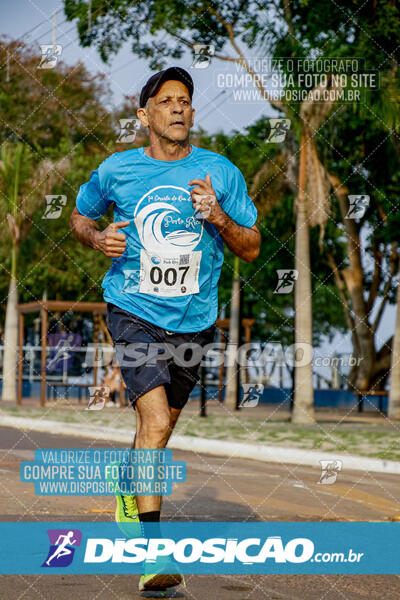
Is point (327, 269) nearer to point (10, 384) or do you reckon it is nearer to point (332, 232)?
point (332, 232)

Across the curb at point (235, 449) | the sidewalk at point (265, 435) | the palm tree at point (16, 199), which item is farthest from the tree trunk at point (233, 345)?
the curb at point (235, 449)

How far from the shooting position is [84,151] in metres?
36.0

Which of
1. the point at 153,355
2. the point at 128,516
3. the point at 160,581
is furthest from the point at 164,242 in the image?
the point at 160,581

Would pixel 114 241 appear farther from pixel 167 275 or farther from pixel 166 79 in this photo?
pixel 166 79

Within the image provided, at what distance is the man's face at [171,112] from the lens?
4.81m

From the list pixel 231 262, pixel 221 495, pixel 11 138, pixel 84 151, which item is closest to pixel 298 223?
pixel 231 262

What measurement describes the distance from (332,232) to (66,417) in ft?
40.7

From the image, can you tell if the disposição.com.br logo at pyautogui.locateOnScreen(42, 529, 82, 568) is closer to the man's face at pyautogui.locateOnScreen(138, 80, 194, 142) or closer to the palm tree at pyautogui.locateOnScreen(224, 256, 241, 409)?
the man's face at pyautogui.locateOnScreen(138, 80, 194, 142)

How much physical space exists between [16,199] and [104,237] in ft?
74.4

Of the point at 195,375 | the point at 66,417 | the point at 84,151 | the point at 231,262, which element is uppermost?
the point at 84,151

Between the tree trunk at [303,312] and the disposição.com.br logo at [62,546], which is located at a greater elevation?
the tree trunk at [303,312]

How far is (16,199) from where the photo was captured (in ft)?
87.8

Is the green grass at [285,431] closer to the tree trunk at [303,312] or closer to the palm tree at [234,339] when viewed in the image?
the tree trunk at [303,312]

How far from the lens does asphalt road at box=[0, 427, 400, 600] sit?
464 centimetres
